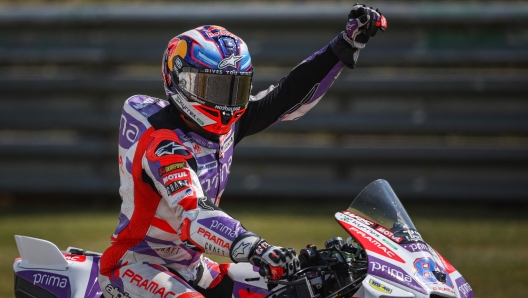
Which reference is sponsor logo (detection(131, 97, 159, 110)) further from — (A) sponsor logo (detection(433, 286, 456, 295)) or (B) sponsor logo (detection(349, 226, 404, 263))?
(A) sponsor logo (detection(433, 286, 456, 295))

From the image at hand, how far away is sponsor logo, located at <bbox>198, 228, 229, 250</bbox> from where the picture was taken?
3859mm

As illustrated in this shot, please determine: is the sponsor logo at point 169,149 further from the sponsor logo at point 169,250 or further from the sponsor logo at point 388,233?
the sponsor logo at point 388,233

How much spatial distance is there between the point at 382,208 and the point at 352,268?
1.22 feet

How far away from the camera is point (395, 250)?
381 centimetres

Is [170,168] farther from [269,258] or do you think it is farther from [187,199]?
[269,258]

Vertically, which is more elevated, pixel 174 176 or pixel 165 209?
pixel 174 176

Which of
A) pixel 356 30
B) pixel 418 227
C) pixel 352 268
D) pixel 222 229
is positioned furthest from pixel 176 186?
pixel 418 227

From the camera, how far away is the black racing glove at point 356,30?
193 inches

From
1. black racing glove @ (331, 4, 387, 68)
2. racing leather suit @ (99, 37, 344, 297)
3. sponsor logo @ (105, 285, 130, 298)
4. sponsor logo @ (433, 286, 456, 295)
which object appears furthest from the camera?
black racing glove @ (331, 4, 387, 68)

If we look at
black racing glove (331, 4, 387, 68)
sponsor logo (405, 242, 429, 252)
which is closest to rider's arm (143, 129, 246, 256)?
sponsor logo (405, 242, 429, 252)

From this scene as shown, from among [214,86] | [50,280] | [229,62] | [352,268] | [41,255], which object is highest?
[229,62]

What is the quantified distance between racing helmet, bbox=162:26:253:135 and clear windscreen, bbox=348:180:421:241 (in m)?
0.92

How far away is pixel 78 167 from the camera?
11.1 meters

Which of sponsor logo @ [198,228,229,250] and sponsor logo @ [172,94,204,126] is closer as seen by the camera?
sponsor logo @ [198,228,229,250]
